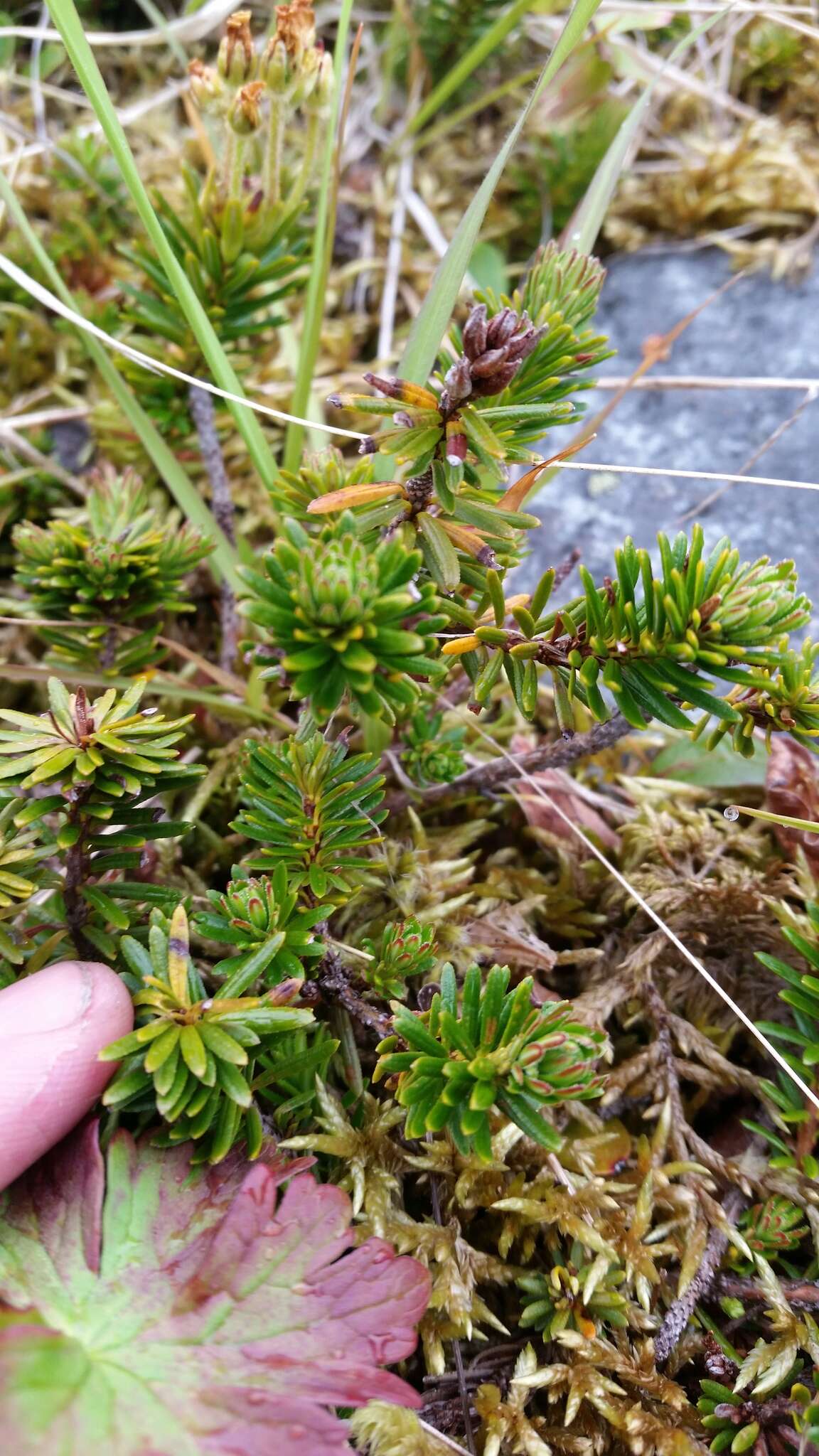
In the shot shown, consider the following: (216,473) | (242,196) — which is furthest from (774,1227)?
(242,196)

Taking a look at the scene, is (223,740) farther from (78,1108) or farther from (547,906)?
(78,1108)

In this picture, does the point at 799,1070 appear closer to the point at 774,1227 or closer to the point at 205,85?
the point at 774,1227

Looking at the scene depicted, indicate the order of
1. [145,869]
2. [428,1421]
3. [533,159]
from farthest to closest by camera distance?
1. [533,159]
2. [145,869]
3. [428,1421]

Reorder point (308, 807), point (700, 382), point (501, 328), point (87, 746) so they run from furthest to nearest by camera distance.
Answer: point (700, 382), point (308, 807), point (87, 746), point (501, 328)

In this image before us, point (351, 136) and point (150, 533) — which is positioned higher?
point (351, 136)

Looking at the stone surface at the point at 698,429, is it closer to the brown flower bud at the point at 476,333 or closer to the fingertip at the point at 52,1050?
the brown flower bud at the point at 476,333

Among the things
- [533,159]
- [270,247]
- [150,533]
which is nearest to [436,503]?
Result: [150,533]
